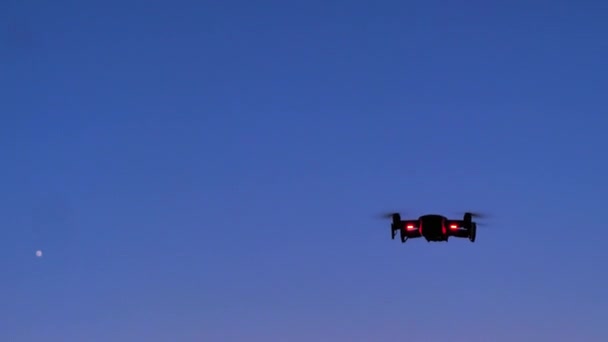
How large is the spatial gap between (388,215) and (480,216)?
3.69m

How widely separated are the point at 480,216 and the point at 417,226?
3463 mm

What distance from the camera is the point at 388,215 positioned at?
40094mm

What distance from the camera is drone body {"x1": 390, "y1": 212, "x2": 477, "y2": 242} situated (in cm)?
3769

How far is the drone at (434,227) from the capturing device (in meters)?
37.7

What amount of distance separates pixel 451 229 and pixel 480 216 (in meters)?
2.77

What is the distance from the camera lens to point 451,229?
38188 mm

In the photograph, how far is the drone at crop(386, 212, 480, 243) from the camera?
124ft

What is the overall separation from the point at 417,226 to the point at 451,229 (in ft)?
4.14

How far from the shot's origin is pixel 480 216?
40.5 m

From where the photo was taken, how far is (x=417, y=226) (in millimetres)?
38375

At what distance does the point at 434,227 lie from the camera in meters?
37.7

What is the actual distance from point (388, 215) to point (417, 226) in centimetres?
199

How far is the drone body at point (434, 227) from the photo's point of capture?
37.7 metres
